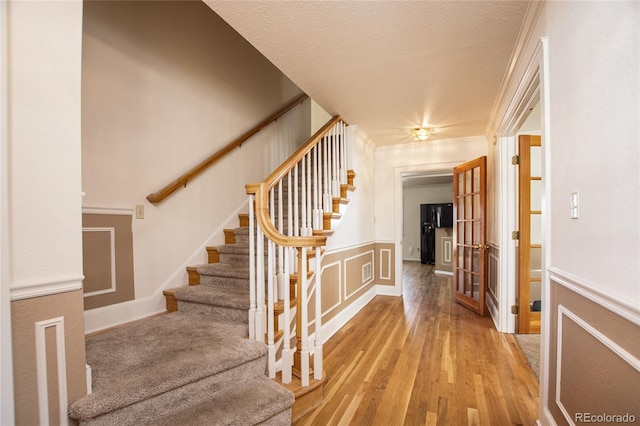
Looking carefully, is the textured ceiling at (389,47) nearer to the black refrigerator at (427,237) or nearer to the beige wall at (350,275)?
the beige wall at (350,275)

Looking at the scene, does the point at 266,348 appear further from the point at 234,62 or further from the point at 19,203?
the point at 234,62

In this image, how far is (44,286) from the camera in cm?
110

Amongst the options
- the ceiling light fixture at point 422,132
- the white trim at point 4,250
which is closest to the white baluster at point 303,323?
the white trim at point 4,250

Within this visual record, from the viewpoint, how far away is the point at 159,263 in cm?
259

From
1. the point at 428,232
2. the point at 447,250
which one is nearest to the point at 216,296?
the point at 447,250

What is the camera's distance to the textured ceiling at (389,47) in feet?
5.49

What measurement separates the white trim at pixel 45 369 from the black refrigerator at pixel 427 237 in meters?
8.27

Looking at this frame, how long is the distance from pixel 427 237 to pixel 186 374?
803 cm

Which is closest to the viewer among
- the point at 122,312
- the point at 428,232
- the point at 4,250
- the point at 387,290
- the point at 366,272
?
the point at 4,250

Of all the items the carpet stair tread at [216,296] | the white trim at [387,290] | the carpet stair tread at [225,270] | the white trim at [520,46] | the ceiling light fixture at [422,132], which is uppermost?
the white trim at [520,46]

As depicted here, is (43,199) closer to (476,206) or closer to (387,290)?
(476,206)

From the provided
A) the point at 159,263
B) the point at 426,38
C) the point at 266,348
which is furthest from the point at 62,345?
the point at 426,38

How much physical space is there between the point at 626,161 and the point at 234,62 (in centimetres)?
372

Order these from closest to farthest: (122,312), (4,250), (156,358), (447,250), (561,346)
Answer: (4,250), (561,346), (156,358), (122,312), (447,250)
